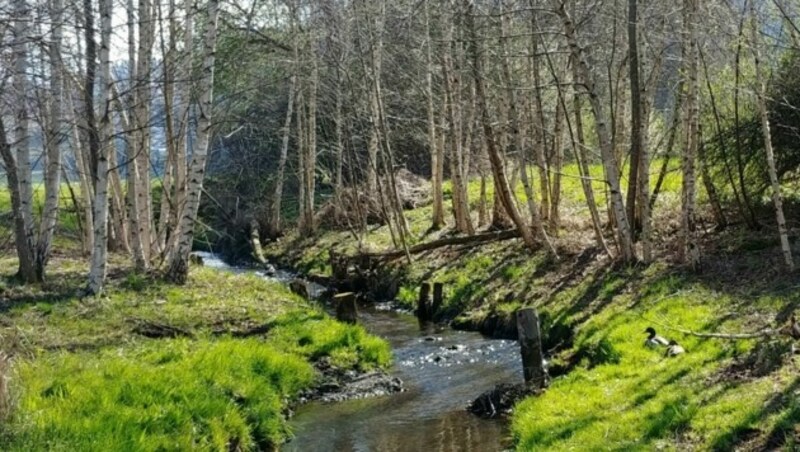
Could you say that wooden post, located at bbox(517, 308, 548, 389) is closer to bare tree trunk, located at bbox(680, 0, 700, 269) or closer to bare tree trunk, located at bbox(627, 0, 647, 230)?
bare tree trunk, located at bbox(680, 0, 700, 269)

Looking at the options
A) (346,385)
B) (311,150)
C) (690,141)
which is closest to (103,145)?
(346,385)

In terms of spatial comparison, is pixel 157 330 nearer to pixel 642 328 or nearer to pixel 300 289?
pixel 300 289

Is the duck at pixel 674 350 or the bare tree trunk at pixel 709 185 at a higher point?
the bare tree trunk at pixel 709 185

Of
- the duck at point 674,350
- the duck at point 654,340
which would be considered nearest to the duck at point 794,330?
the duck at point 674,350

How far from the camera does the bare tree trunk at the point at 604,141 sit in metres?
13.4

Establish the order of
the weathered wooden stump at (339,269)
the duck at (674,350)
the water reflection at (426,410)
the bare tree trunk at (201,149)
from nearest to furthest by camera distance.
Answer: the water reflection at (426,410)
the duck at (674,350)
the bare tree trunk at (201,149)
the weathered wooden stump at (339,269)

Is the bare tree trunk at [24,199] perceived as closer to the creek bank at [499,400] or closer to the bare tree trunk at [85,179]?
the bare tree trunk at [85,179]

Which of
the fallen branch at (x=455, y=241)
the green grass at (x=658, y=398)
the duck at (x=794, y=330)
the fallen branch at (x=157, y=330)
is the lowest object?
the green grass at (x=658, y=398)

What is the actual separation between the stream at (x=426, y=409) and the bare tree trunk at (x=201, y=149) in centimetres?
446

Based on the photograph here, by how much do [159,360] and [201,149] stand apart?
591cm

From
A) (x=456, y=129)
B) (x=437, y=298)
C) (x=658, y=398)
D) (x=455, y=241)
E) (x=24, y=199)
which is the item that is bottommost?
(x=658, y=398)

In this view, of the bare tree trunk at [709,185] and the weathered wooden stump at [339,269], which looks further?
the weathered wooden stump at [339,269]

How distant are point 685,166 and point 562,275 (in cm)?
368

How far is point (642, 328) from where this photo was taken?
36.9 feet
